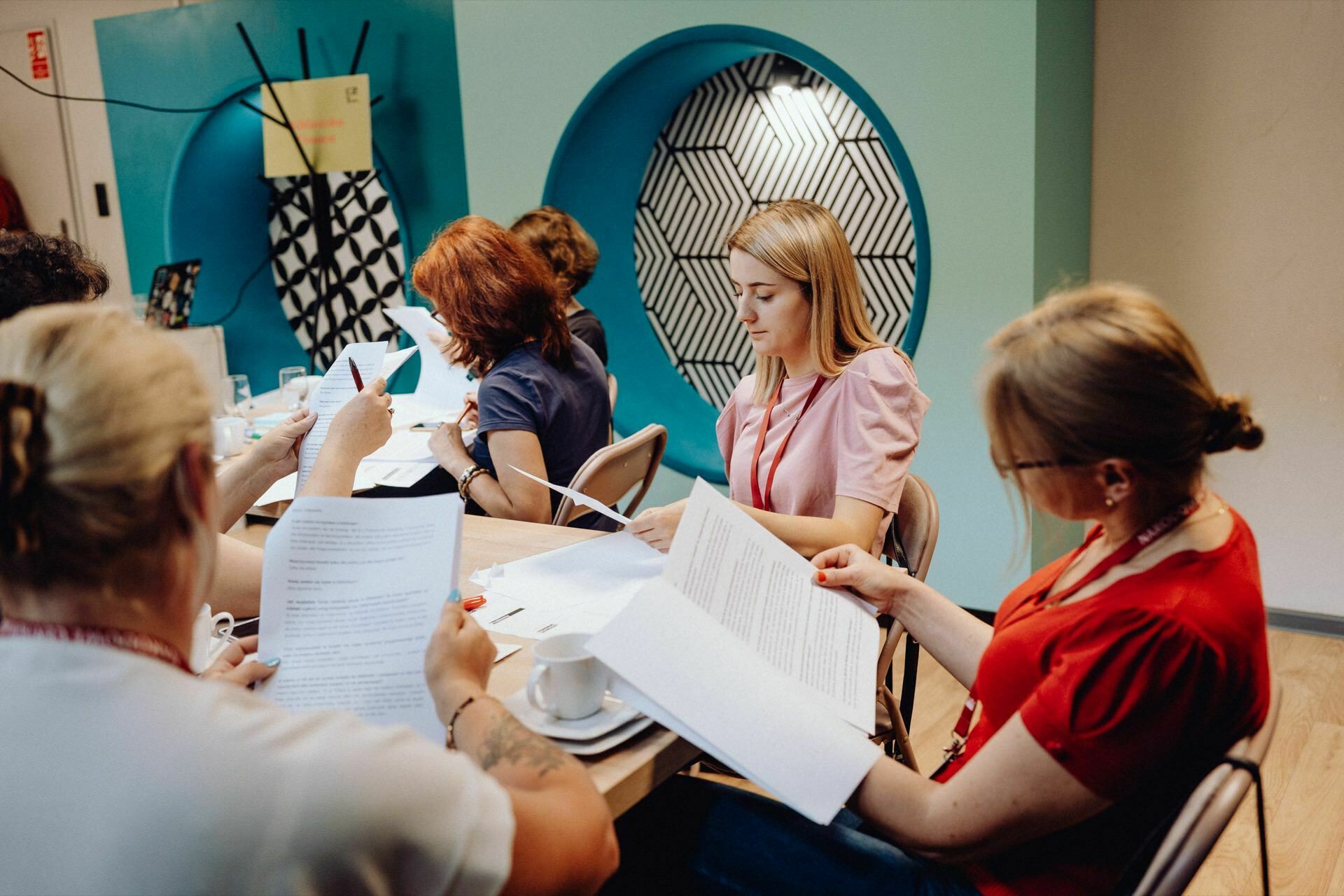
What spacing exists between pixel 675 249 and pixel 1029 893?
3.32m

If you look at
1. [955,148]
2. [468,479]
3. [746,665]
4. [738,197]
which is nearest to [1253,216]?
[955,148]

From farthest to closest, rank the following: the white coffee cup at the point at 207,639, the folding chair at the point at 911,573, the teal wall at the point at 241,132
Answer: the teal wall at the point at 241,132 → the folding chair at the point at 911,573 → the white coffee cup at the point at 207,639

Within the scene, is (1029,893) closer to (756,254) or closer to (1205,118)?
(756,254)

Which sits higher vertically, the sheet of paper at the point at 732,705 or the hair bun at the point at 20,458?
the hair bun at the point at 20,458

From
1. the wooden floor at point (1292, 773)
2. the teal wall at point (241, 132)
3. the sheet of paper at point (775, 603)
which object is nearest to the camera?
the sheet of paper at point (775, 603)

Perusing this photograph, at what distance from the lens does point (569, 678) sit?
1108mm

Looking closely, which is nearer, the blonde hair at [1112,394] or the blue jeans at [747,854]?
the blonde hair at [1112,394]

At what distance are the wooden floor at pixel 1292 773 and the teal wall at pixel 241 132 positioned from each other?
2784 millimetres

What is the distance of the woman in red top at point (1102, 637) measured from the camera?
945 mm

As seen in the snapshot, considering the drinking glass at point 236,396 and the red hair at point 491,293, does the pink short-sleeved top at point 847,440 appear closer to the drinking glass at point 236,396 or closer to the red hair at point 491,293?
the red hair at point 491,293

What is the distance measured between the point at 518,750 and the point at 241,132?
5.00 meters

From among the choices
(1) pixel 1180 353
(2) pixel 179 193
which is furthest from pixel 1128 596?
(2) pixel 179 193

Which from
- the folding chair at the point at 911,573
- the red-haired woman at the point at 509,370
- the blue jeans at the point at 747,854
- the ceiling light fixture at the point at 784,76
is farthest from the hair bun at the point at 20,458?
the ceiling light fixture at the point at 784,76

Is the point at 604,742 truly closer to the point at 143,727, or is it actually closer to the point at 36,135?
the point at 143,727
